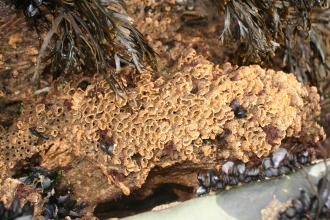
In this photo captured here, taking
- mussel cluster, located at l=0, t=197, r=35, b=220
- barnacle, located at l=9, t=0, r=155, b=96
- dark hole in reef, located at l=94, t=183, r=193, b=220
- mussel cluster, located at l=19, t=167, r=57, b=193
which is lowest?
dark hole in reef, located at l=94, t=183, r=193, b=220

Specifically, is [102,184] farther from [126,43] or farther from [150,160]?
[126,43]

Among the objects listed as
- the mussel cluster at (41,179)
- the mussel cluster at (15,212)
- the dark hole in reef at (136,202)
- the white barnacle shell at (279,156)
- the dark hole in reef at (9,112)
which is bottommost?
the dark hole in reef at (136,202)

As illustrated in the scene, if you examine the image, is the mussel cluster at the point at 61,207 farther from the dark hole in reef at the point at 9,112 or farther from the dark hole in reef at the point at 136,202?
the dark hole in reef at the point at 9,112

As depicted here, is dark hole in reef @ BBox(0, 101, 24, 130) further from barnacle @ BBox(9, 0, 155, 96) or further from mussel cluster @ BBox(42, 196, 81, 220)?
mussel cluster @ BBox(42, 196, 81, 220)

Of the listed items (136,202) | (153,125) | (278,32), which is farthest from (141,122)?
(278,32)

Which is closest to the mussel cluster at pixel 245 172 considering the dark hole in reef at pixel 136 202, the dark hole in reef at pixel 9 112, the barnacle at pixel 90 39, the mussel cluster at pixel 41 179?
the dark hole in reef at pixel 136 202

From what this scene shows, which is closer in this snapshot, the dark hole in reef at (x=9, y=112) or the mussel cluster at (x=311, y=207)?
the mussel cluster at (x=311, y=207)

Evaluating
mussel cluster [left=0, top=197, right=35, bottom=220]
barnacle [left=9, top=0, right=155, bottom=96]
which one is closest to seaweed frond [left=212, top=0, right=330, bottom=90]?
barnacle [left=9, top=0, right=155, bottom=96]
